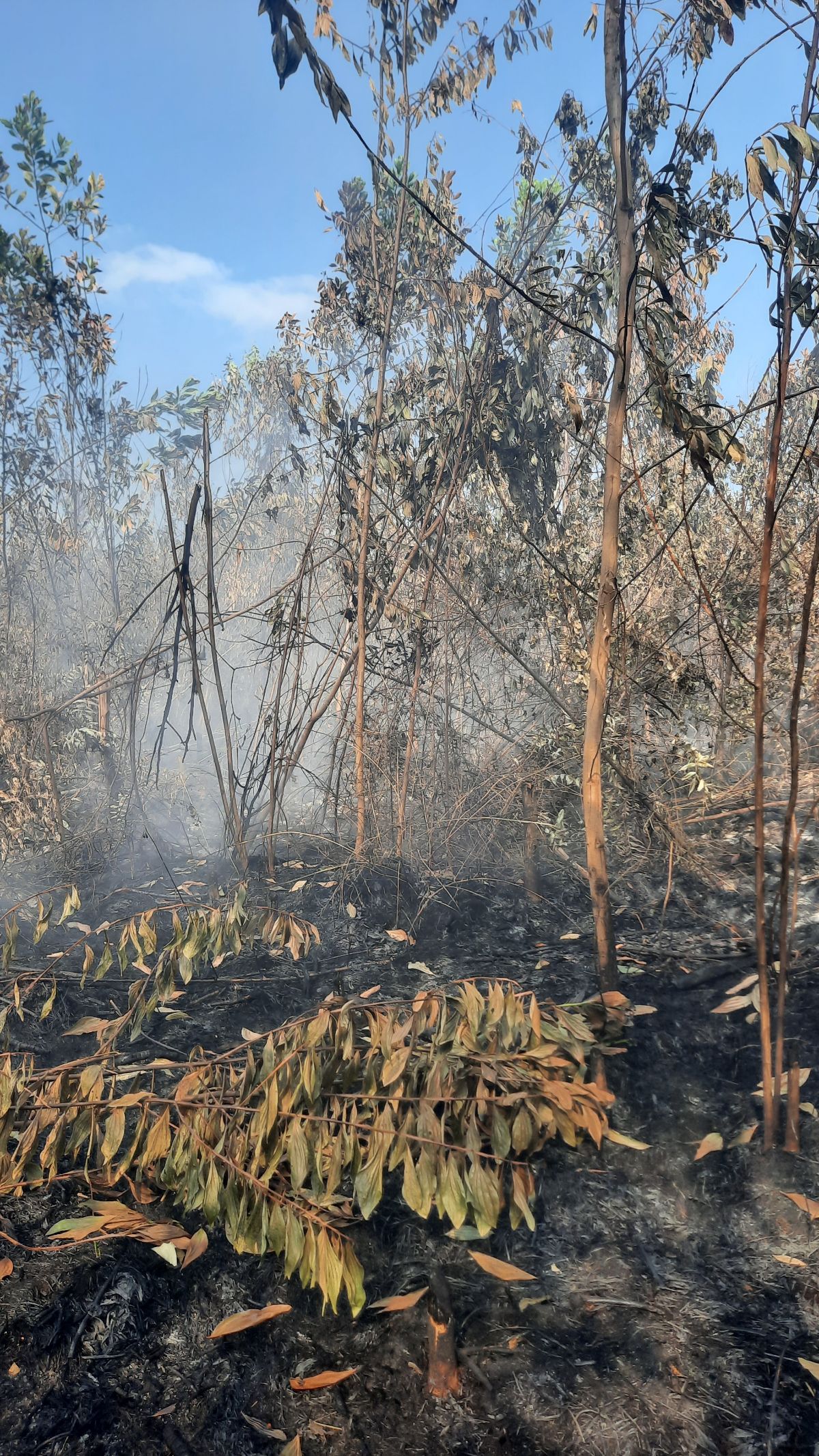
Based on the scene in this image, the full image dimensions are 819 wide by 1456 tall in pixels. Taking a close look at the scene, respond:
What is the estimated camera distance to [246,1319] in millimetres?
1731

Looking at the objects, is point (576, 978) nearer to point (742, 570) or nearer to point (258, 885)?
point (258, 885)

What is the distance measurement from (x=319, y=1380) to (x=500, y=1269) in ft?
1.35

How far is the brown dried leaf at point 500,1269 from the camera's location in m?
1.73

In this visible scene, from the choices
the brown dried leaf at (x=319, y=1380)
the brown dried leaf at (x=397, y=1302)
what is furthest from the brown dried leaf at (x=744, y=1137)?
the brown dried leaf at (x=319, y=1380)

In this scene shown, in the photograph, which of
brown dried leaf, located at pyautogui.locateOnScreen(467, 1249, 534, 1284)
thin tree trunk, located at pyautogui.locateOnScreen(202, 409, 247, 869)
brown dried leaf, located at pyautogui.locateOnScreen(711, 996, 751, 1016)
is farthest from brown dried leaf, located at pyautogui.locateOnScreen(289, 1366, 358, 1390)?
thin tree trunk, located at pyautogui.locateOnScreen(202, 409, 247, 869)

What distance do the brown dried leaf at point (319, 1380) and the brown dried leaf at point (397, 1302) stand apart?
155mm

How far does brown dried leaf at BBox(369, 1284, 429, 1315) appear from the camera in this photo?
5.79 feet

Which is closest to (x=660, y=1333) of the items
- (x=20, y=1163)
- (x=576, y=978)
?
(x=20, y=1163)

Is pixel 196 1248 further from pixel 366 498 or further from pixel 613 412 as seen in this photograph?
pixel 366 498

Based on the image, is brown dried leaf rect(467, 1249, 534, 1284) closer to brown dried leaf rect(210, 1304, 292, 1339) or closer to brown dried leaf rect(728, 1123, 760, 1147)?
brown dried leaf rect(210, 1304, 292, 1339)

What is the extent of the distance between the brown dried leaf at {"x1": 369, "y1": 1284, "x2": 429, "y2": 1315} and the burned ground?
0.7 inches

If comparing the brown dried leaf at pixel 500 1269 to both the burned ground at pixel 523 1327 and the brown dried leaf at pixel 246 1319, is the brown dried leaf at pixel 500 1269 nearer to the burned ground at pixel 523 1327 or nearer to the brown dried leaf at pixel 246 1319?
the burned ground at pixel 523 1327

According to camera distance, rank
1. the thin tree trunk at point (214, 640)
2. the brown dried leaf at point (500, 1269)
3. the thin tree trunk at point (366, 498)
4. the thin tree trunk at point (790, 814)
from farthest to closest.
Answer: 1. the thin tree trunk at point (366, 498)
2. the thin tree trunk at point (214, 640)
3. the brown dried leaf at point (500, 1269)
4. the thin tree trunk at point (790, 814)

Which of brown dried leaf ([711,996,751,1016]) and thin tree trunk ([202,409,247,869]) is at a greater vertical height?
thin tree trunk ([202,409,247,869])
